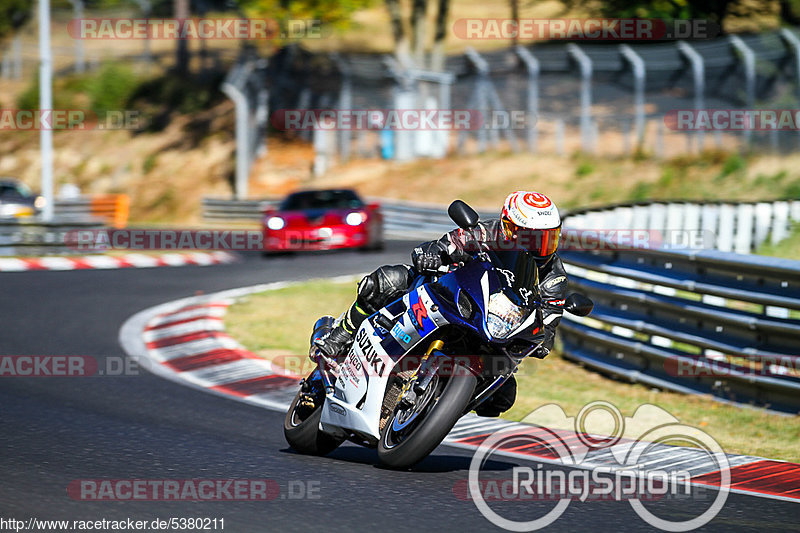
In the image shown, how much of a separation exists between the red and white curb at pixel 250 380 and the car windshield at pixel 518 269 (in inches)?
52.9

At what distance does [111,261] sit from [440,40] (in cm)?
1915

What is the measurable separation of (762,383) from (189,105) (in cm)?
4282

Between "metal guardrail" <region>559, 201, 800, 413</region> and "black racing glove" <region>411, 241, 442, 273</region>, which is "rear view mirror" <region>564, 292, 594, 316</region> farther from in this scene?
"metal guardrail" <region>559, 201, 800, 413</region>

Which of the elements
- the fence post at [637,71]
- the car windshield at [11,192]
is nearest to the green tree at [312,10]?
the car windshield at [11,192]

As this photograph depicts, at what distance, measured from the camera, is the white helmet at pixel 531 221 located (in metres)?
6.27

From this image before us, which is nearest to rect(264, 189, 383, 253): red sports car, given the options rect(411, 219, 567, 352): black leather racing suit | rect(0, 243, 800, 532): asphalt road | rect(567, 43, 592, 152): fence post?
rect(567, 43, 592, 152): fence post

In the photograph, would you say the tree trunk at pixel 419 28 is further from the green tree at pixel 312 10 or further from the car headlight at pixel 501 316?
the car headlight at pixel 501 316

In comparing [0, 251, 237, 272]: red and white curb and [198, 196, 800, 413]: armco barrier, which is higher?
[198, 196, 800, 413]: armco barrier

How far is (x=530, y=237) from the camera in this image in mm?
6371

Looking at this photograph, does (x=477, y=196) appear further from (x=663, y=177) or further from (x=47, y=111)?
(x=47, y=111)

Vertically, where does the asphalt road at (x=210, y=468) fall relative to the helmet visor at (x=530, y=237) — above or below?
below

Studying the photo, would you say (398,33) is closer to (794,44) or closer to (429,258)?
(794,44)

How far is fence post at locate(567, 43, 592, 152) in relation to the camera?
29906 mm

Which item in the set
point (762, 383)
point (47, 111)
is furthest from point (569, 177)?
point (762, 383)
